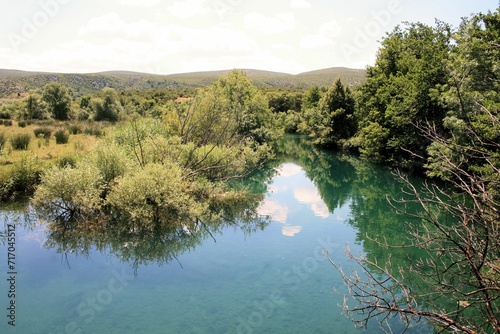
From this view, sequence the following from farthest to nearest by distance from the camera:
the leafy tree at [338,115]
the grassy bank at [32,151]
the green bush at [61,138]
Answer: the leafy tree at [338,115], the green bush at [61,138], the grassy bank at [32,151]

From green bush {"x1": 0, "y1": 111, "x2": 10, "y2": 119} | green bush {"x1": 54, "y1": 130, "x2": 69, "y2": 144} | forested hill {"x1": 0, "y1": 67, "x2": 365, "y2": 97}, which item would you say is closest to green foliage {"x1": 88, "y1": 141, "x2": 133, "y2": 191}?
green bush {"x1": 54, "y1": 130, "x2": 69, "y2": 144}

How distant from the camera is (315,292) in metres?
11.3

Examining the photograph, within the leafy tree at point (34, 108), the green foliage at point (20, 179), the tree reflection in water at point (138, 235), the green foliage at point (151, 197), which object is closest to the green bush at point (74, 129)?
the leafy tree at point (34, 108)

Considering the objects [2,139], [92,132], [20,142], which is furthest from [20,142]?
[92,132]

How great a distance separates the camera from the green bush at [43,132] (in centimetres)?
2648

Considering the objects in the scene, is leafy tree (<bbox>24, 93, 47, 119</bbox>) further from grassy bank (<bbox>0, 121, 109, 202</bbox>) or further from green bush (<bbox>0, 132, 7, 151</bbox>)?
green bush (<bbox>0, 132, 7, 151</bbox>)

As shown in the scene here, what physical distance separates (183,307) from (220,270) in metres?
2.63

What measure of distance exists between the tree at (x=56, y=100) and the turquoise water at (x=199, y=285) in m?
27.6

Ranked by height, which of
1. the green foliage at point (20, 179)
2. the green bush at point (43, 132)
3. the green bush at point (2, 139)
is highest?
the green bush at point (2, 139)

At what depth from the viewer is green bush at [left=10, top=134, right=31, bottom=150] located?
22997 millimetres

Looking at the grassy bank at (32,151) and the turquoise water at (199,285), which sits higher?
the grassy bank at (32,151)

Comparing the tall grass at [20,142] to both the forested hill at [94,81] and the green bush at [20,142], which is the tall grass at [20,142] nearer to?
the green bush at [20,142]

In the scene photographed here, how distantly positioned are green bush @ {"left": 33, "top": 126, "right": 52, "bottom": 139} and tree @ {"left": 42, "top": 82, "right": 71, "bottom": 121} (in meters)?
13.3

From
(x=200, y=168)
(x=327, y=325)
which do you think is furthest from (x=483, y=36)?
(x=327, y=325)
